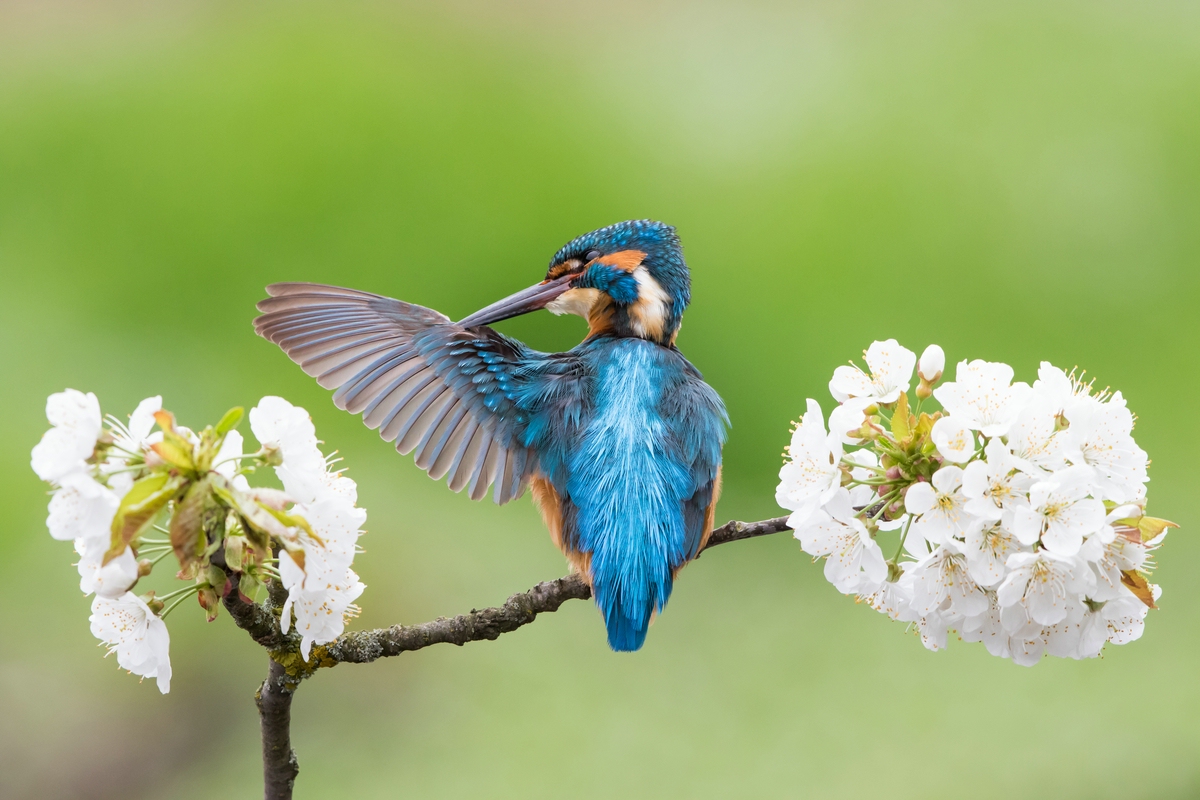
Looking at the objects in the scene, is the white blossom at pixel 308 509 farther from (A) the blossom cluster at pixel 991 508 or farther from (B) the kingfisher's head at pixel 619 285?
(B) the kingfisher's head at pixel 619 285

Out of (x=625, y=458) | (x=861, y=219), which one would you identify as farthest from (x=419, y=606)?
(x=861, y=219)

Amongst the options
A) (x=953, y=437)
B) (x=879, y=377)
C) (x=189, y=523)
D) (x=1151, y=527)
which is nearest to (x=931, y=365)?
(x=879, y=377)

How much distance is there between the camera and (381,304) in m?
1.96

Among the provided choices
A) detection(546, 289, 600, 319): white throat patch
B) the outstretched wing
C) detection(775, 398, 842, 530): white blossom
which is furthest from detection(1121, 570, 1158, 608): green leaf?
detection(546, 289, 600, 319): white throat patch

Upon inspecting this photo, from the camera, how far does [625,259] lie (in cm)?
211

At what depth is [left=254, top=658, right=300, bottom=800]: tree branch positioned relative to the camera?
1302 millimetres

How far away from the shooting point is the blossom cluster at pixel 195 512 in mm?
991

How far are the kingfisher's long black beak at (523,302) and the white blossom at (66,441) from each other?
43.8 inches

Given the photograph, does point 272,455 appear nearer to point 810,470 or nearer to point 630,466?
point 810,470

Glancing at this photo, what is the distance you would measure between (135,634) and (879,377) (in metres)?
0.90

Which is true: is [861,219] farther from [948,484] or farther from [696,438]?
[948,484]

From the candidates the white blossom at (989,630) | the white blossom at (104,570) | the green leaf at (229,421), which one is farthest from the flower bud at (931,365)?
the white blossom at (104,570)

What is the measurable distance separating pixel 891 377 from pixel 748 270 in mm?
2904

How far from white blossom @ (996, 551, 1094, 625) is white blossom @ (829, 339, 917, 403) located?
0.84 ft
